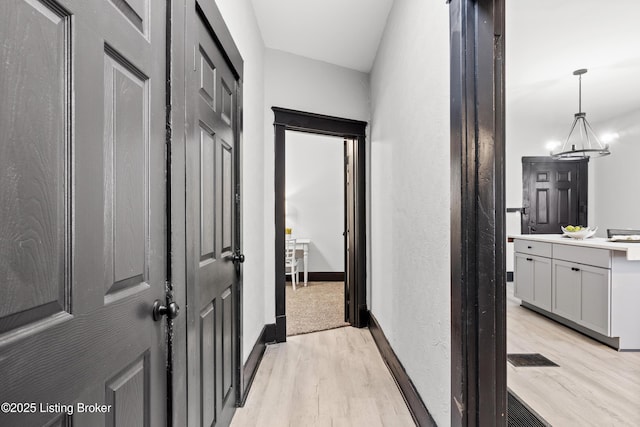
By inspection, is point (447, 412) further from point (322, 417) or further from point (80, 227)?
point (80, 227)

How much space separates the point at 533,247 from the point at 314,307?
2708 millimetres

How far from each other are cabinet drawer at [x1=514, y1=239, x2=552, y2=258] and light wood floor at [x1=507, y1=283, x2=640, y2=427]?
832mm

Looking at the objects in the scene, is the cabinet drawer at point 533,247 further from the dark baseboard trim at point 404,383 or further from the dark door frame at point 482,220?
the dark door frame at point 482,220

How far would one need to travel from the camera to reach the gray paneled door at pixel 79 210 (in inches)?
20.9

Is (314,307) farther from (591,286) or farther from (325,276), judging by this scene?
(591,286)

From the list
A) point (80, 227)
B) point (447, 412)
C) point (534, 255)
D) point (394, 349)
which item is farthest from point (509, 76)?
point (80, 227)

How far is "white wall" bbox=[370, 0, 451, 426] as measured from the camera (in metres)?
1.47

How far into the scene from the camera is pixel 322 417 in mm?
1840

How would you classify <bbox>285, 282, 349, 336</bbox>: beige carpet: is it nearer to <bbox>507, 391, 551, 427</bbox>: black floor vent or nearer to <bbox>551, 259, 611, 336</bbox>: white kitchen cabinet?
<bbox>507, 391, 551, 427</bbox>: black floor vent

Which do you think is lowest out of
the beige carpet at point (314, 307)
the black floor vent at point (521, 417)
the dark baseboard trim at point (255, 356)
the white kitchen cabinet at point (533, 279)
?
the beige carpet at point (314, 307)

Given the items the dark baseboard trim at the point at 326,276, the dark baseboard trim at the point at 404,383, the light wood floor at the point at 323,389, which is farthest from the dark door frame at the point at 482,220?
the dark baseboard trim at the point at 326,276

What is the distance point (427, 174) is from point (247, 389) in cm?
172

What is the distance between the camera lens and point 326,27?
268 cm

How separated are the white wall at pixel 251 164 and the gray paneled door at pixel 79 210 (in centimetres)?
116
